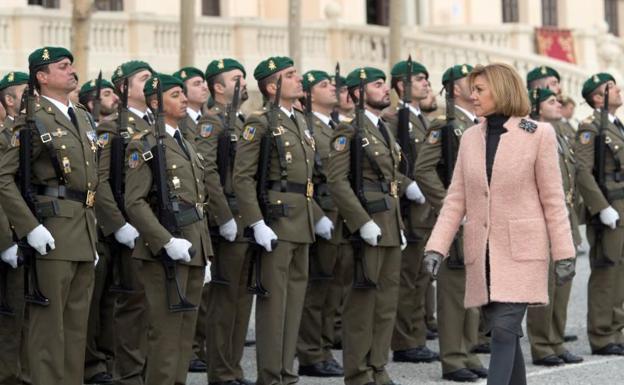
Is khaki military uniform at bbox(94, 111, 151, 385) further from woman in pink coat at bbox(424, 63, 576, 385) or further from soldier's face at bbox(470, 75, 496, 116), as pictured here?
soldier's face at bbox(470, 75, 496, 116)

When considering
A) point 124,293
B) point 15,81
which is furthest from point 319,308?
point 15,81

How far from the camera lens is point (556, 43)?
37.7m

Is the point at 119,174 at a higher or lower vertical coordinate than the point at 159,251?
higher

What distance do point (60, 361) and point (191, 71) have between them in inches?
117

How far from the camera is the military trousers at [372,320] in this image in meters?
10.9

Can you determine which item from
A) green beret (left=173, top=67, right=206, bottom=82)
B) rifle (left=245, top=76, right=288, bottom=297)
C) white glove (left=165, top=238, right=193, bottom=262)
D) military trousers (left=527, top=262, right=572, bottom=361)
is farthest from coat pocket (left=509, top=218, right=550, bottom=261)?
green beret (left=173, top=67, right=206, bottom=82)

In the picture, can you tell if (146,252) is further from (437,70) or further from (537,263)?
(437,70)

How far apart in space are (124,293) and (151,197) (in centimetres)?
129

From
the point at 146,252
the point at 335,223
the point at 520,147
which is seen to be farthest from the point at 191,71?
the point at 520,147

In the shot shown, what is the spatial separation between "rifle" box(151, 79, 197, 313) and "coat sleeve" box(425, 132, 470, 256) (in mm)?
1426

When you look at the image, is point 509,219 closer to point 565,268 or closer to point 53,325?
point 565,268

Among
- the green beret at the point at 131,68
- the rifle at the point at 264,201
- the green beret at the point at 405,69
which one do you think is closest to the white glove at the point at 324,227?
the rifle at the point at 264,201

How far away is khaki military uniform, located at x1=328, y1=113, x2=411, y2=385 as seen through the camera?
10938mm

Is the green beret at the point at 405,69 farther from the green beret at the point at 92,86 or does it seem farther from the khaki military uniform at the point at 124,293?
the khaki military uniform at the point at 124,293
